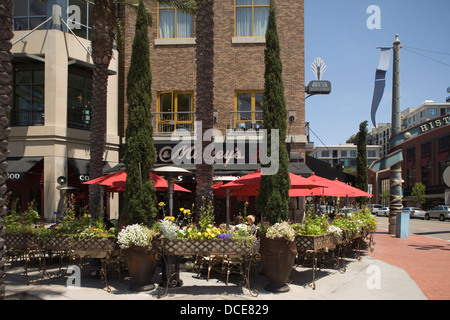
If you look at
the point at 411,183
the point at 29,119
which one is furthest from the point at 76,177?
the point at 411,183

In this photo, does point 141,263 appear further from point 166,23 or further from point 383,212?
point 383,212

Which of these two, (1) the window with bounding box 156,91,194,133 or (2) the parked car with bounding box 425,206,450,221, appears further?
(2) the parked car with bounding box 425,206,450,221

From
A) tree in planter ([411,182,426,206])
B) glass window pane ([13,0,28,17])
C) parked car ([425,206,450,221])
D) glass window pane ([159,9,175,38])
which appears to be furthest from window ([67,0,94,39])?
tree in planter ([411,182,426,206])

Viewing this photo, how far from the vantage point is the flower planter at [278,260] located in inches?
268

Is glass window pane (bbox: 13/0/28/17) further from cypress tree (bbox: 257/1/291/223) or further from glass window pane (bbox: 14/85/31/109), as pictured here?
cypress tree (bbox: 257/1/291/223)

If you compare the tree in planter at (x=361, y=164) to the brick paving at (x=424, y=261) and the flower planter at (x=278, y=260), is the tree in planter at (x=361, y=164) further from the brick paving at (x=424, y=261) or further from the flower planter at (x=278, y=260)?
the flower planter at (x=278, y=260)

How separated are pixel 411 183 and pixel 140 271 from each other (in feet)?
211

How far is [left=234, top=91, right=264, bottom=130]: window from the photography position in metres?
17.8

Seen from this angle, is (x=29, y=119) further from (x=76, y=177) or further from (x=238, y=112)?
(x=238, y=112)

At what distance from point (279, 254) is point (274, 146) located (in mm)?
2661

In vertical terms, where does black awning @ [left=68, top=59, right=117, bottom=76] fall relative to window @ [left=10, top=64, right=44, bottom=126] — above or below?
above

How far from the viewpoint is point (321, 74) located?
20.5 metres

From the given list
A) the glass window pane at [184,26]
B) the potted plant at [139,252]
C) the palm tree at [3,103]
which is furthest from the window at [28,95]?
the palm tree at [3,103]

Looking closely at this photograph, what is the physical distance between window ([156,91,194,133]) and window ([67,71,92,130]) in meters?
3.60
